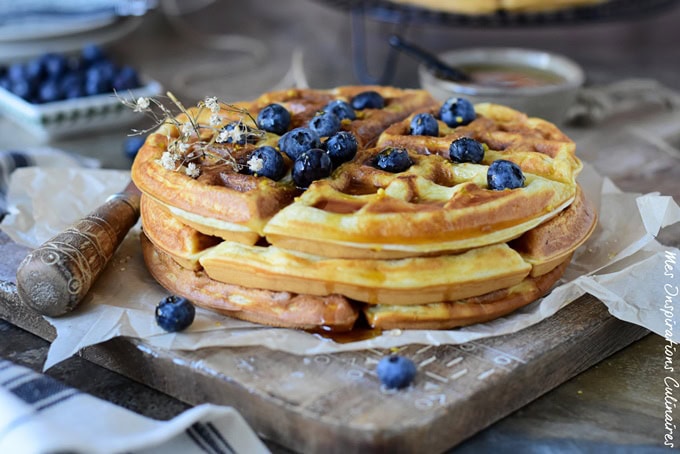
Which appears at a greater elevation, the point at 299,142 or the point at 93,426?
the point at 299,142

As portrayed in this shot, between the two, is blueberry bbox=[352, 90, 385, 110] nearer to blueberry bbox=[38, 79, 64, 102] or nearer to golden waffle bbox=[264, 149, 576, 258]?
golden waffle bbox=[264, 149, 576, 258]

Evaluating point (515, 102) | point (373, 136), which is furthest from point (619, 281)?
point (515, 102)

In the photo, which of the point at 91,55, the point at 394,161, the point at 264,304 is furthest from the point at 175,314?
the point at 91,55

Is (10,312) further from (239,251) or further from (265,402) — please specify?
(265,402)

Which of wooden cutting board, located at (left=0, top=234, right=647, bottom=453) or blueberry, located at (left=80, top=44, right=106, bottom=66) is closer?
wooden cutting board, located at (left=0, top=234, right=647, bottom=453)

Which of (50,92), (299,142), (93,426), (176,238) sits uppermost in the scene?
(299,142)

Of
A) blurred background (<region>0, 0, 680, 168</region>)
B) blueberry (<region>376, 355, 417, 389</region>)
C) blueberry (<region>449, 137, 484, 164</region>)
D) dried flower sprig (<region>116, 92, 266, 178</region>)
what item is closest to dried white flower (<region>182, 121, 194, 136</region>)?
dried flower sprig (<region>116, 92, 266, 178</region>)

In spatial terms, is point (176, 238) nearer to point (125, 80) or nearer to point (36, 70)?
point (125, 80)
